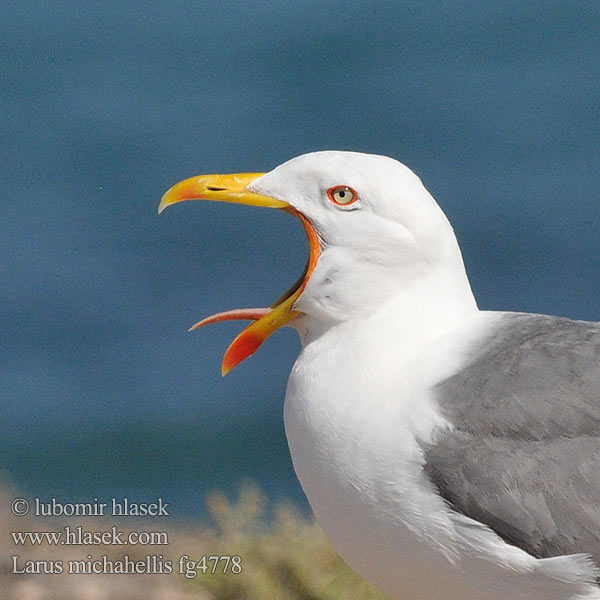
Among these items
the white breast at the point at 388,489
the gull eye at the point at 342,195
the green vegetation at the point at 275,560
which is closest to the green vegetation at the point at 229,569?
the green vegetation at the point at 275,560

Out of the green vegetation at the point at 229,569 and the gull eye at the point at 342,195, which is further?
the green vegetation at the point at 229,569

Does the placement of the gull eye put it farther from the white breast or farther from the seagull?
the white breast

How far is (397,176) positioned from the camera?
2.34m

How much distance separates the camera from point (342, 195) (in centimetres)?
234

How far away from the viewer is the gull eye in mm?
2338

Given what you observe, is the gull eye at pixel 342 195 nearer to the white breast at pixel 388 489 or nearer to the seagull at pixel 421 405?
the seagull at pixel 421 405

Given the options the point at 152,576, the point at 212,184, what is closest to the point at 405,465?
the point at 212,184

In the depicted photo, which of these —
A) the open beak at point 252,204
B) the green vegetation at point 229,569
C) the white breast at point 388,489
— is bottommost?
the green vegetation at point 229,569

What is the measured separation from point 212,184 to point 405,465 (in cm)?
71

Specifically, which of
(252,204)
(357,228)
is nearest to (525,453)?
(357,228)

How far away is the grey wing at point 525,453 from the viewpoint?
2.22 metres

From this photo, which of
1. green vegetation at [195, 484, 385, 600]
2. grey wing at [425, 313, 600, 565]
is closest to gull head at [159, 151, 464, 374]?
grey wing at [425, 313, 600, 565]

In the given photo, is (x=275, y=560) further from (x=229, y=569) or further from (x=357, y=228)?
(x=357, y=228)

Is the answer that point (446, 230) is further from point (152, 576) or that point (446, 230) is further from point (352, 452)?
point (152, 576)
